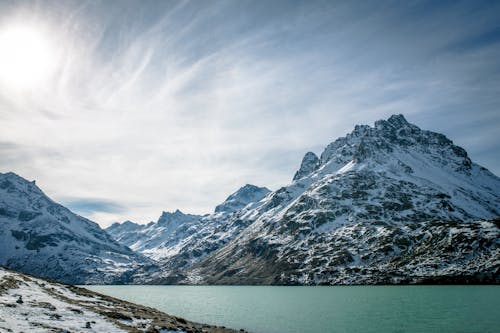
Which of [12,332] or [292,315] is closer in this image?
[12,332]

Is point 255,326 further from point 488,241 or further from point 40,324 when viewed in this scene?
point 488,241

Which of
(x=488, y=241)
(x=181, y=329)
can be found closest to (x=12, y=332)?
(x=181, y=329)

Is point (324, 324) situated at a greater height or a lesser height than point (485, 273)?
lesser

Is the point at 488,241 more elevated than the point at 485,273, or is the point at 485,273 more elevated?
the point at 488,241

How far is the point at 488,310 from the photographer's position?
246 ft

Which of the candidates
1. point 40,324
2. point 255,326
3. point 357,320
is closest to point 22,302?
point 40,324

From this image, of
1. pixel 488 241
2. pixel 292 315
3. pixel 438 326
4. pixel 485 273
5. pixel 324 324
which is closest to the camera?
pixel 438 326

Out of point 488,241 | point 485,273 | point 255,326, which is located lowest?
point 255,326

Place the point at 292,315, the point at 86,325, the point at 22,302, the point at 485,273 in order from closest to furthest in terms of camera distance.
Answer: the point at 86,325
the point at 22,302
the point at 292,315
the point at 485,273

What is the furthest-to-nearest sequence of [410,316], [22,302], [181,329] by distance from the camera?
[410,316] → [181,329] → [22,302]

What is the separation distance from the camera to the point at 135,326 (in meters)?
42.2

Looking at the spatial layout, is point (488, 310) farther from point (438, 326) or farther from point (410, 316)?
point (438, 326)

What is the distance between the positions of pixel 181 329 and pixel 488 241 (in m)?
209

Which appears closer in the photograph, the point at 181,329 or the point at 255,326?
the point at 181,329
